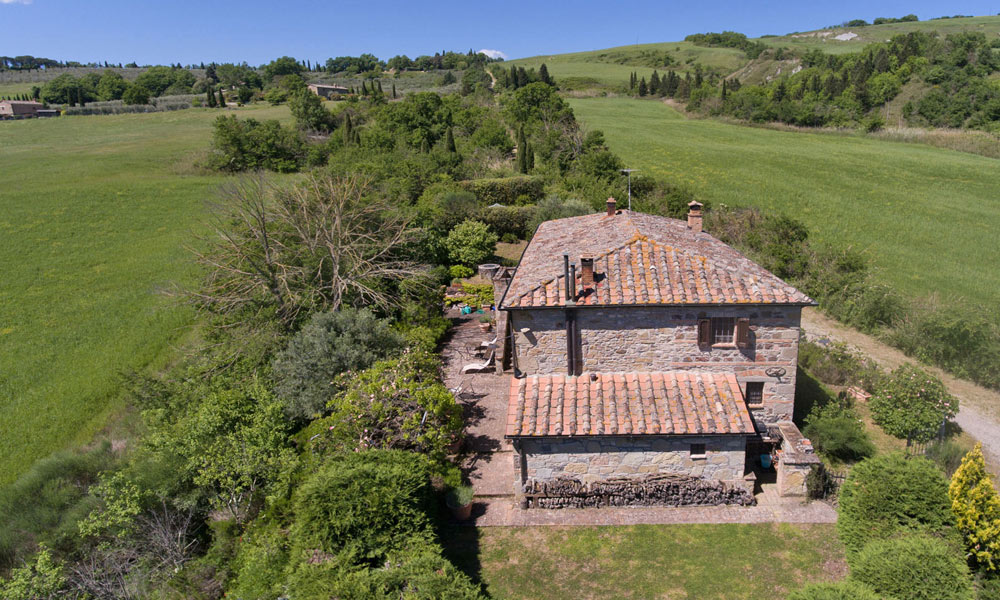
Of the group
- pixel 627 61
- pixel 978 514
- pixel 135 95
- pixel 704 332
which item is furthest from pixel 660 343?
pixel 627 61

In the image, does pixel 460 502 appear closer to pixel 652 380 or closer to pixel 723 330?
pixel 652 380

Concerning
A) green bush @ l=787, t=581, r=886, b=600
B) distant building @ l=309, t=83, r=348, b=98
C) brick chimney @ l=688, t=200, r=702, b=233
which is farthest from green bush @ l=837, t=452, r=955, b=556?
distant building @ l=309, t=83, r=348, b=98

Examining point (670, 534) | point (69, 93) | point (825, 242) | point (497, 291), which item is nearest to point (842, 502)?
point (670, 534)

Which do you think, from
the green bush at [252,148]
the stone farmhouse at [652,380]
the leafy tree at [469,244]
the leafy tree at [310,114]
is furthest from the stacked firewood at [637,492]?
the leafy tree at [310,114]

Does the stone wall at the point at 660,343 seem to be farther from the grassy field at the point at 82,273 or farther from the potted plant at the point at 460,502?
the grassy field at the point at 82,273

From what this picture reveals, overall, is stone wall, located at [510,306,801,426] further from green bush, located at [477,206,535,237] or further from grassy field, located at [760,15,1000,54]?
grassy field, located at [760,15,1000,54]

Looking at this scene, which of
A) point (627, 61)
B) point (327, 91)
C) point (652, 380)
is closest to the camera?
point (652, 380)
